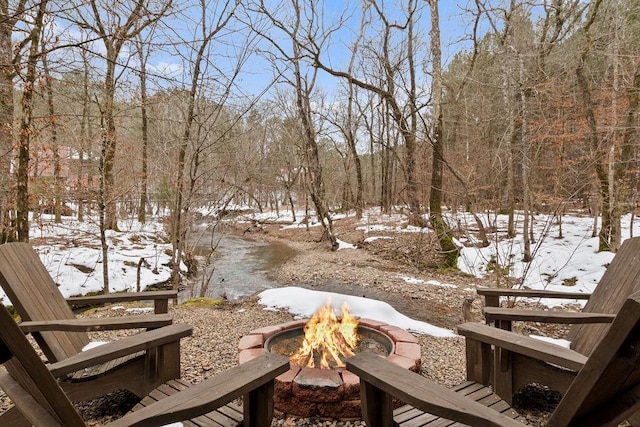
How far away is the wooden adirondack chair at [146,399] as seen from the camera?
95cm

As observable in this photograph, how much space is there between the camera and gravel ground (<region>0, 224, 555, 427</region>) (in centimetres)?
241

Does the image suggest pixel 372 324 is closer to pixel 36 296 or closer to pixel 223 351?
pixel 223 351

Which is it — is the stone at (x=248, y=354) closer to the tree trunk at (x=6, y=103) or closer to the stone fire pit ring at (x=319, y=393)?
the stone fire pit ring at (x=319, y=393)

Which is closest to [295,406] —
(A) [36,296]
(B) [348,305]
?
(B) [348,305]

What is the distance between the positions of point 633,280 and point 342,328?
2081mm

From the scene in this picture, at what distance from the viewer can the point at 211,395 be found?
1256mm

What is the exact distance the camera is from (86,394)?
197 centimetres

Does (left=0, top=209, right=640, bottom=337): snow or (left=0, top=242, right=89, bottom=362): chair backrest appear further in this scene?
(left=0, top=209, right=640, bottom=337): snow

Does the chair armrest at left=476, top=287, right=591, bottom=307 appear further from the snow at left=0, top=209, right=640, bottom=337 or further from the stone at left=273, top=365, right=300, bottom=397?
the stone at left=273, top=365, right=300, bottom=397

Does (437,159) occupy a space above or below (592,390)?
above

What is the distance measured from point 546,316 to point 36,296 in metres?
3.26

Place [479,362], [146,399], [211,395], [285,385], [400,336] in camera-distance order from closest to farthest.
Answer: [211,395] → [146,399] → [479,362] → [285,385] → [400,336]

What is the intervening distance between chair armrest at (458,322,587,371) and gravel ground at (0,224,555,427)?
0.83 metres

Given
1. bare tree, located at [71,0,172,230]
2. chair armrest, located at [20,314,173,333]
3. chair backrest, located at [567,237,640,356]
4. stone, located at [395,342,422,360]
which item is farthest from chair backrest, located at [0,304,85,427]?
bare tree, located at [71,0,172,230]
